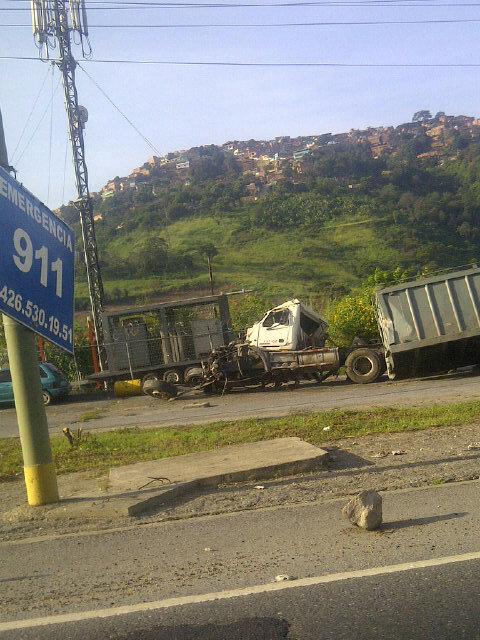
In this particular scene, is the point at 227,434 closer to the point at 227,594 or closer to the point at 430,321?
the point at 227,594

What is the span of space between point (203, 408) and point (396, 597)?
1450 centimetres

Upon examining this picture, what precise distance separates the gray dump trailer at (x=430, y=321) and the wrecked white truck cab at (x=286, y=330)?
266 centimetres

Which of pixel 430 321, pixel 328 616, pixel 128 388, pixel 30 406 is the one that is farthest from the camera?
pixel 128 388

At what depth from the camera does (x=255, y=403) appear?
1906 centimetres

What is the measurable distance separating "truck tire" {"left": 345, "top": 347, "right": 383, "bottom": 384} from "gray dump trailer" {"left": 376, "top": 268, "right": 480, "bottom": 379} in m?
0.57

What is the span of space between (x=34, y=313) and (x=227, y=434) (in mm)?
5661

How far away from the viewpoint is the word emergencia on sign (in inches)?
275

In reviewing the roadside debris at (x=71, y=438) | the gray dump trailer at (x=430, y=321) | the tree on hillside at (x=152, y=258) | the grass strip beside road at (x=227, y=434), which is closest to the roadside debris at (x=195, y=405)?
the gray dump trailer at (x=430, y=321)

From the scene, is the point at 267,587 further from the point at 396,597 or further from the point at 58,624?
the point at 58,624

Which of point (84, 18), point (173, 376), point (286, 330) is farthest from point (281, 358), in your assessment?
point (84, 18)

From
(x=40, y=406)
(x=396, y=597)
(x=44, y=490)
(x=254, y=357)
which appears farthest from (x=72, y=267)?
(x=254, y=357)

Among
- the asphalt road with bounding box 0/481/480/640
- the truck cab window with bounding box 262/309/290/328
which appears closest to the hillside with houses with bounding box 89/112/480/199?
the truck cab window with bounding box 262/309/290/328

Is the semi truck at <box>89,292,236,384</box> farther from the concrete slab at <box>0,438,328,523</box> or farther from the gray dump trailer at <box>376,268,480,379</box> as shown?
the concrete slab at <box>0,438,328,523</box>

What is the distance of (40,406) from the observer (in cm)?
767
